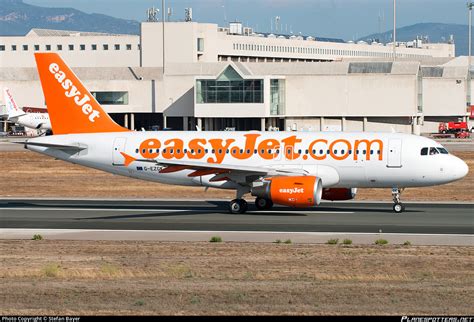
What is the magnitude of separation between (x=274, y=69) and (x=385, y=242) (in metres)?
100

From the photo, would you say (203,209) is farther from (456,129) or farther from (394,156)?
(456,129)

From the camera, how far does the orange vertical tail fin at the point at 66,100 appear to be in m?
46.9

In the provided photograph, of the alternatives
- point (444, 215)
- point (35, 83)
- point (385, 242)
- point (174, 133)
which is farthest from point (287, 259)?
point (35, 83)

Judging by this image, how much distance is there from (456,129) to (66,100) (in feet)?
311

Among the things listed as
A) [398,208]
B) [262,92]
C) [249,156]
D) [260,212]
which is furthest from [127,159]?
[262,92]

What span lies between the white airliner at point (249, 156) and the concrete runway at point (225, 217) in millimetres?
1142

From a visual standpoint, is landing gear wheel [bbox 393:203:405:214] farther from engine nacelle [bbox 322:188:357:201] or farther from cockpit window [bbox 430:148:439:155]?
cockpit window [bbox 430:148:439:155]

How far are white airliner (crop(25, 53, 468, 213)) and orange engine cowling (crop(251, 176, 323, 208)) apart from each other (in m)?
0.04

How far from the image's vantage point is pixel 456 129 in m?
133

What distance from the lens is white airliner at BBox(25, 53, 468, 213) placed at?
140 ft

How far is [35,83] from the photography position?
144 metres

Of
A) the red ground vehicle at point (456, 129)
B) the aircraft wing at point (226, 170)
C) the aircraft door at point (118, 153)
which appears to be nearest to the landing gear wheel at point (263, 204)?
the aircraft wing at point (226, 170)

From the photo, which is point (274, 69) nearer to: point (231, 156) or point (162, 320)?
point (231, 156)

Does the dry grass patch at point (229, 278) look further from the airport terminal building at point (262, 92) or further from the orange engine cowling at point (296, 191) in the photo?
the airport terminal building at point (262, 92)
